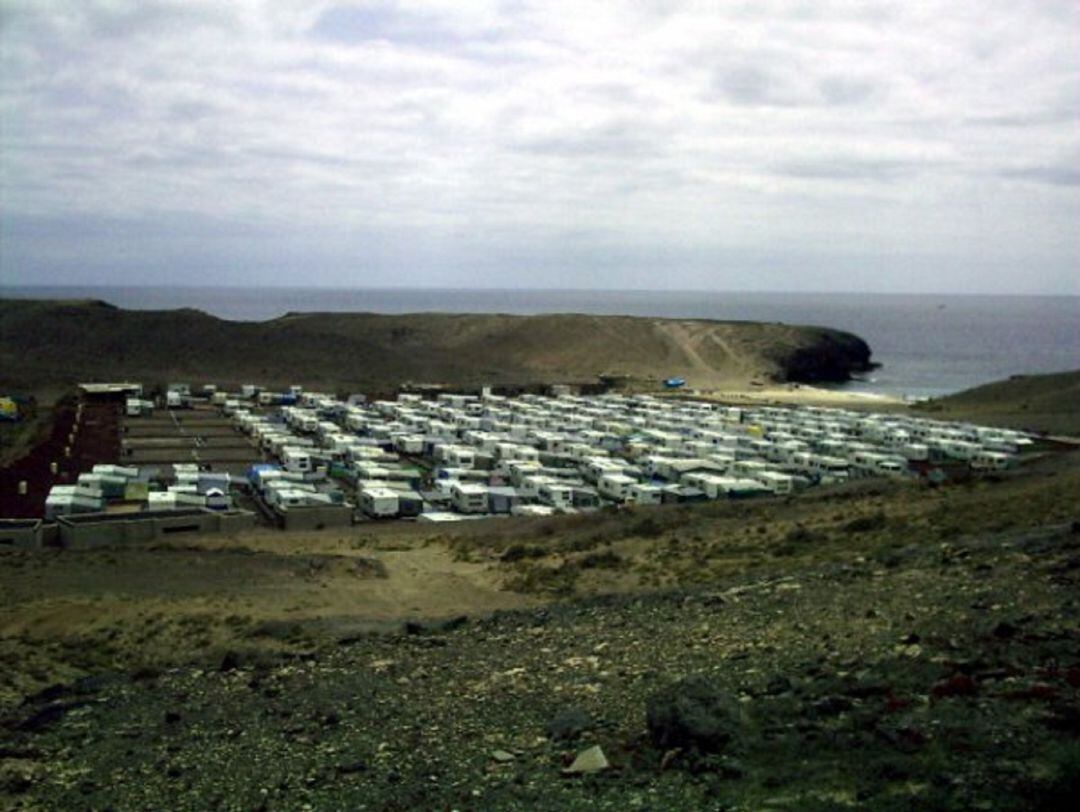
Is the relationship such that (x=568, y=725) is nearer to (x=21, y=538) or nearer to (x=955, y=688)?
Result: (x=955, y=688)

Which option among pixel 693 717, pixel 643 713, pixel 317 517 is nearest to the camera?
pixel 693 717

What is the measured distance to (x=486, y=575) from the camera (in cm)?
2445

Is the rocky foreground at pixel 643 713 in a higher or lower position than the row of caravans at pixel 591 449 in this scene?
higher

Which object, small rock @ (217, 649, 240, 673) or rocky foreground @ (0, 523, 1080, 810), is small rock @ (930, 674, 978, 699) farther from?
small rock @ (217, 649, 240, 673)

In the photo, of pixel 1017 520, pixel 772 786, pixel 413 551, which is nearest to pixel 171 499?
pixel 413 551

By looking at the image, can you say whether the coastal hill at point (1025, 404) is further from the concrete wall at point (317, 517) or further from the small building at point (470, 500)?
the concrete wall at point (317, 517)

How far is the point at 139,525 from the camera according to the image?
1184 inches

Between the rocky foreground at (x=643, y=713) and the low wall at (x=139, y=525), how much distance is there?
14.8 meters

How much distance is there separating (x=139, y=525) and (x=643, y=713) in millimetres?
22263

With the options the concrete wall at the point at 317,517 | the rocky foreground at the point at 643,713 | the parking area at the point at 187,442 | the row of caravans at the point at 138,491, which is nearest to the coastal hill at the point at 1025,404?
the concrete wall at the point at 317,517

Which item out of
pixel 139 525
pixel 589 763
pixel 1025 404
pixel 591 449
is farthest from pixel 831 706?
pixel 1025 404

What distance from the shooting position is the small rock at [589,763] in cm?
1050

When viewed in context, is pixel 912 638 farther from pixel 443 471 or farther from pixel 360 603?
pixel 443 471

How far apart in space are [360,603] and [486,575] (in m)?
3.84
